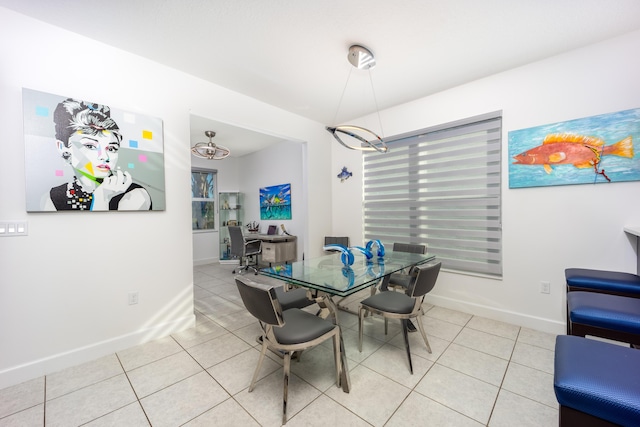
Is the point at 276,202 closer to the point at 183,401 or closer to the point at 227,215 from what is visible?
the point at 227,215

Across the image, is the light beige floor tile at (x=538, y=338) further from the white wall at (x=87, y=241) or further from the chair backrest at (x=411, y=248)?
the white wall at (x=87, y=241)

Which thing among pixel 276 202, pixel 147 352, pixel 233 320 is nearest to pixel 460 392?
pixel 233 320

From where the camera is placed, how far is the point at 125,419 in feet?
4.98

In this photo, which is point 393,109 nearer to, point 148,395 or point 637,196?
point 637,196

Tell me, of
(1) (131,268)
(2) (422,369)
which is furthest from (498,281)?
(1) (131,268)

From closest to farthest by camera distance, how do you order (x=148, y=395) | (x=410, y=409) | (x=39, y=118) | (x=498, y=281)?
(x=410, y=409) → (x=148, y=395) → (x=39, y=118) → (x=498, y=281)

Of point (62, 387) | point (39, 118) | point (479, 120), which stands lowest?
point (62, 387)

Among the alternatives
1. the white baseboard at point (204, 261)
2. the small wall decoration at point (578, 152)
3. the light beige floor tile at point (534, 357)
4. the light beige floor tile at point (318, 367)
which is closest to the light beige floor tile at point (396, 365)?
the light beige floor tile at point (318, 367)

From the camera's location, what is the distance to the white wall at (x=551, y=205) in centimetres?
222

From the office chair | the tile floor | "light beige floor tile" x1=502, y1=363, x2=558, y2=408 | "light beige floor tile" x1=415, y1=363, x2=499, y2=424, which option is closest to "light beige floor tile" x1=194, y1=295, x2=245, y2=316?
the tile floor

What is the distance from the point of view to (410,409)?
157 cm

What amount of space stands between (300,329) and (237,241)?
3814 millimetres

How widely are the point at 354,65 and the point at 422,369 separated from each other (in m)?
2.93

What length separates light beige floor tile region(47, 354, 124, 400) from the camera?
5.90 ft
